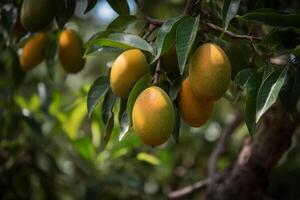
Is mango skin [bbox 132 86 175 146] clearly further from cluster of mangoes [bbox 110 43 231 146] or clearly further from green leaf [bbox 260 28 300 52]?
green leaf [bbox 260 28 300 52]


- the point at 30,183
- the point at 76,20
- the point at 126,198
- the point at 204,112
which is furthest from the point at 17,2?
the point at 76,20

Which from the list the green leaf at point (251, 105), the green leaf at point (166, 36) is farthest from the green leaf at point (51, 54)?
the green leaf at point (251, 105)

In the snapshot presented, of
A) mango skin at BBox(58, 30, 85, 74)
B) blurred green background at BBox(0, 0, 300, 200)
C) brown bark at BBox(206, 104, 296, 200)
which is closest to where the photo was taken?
mango skin at BBox(58, 30, 85, 74)

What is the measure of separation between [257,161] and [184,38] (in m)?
0.84

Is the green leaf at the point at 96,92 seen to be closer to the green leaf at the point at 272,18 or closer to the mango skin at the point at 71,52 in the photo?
the mango skin at the point at 71,52

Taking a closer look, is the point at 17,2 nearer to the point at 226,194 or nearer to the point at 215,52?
the point at 215,52

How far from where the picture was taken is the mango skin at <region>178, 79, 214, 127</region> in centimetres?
107

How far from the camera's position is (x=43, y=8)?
1.29 m

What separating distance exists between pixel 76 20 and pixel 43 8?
137cm

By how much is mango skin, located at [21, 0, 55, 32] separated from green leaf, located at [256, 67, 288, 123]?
53 centimetres

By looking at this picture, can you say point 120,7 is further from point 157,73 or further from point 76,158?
point 76,158

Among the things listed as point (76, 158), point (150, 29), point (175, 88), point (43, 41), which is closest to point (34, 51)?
point (43, 41)

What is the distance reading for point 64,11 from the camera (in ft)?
4.43

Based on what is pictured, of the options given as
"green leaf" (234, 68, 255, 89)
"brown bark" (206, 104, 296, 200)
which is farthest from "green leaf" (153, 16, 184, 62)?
"brown bark" (206, 104, 296, 200)
